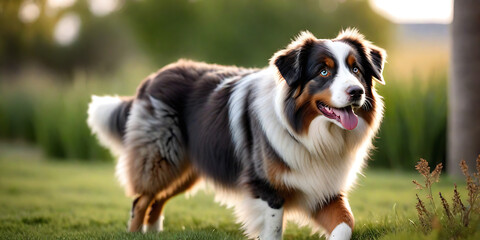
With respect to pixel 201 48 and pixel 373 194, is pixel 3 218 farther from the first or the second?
pixel 201 48

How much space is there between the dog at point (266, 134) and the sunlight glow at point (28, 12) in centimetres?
1701

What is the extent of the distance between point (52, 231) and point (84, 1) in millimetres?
21552

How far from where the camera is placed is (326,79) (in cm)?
380

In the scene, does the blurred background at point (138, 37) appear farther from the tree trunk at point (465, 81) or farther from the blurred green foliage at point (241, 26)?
the tree trunk at point (465, 81)

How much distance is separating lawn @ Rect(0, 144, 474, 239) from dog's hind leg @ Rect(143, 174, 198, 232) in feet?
0.59

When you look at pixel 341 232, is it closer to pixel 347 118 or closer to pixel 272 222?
pixel 272 222

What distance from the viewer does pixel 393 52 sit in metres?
23.0

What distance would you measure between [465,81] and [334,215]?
407cm

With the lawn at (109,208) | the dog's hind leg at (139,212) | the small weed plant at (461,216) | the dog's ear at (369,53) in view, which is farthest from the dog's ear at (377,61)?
the dog's hind leg at (139,212)

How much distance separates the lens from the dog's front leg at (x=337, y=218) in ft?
13.1

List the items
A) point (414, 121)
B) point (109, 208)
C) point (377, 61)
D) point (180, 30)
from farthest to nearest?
point (180, 30)
point (414, 121)
point (109, 208)
point (377, 61)

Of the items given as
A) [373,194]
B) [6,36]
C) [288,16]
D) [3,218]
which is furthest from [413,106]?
[6,36]

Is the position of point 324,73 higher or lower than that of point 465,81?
higher

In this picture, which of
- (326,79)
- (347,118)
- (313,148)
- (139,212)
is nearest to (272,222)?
(313,148)
